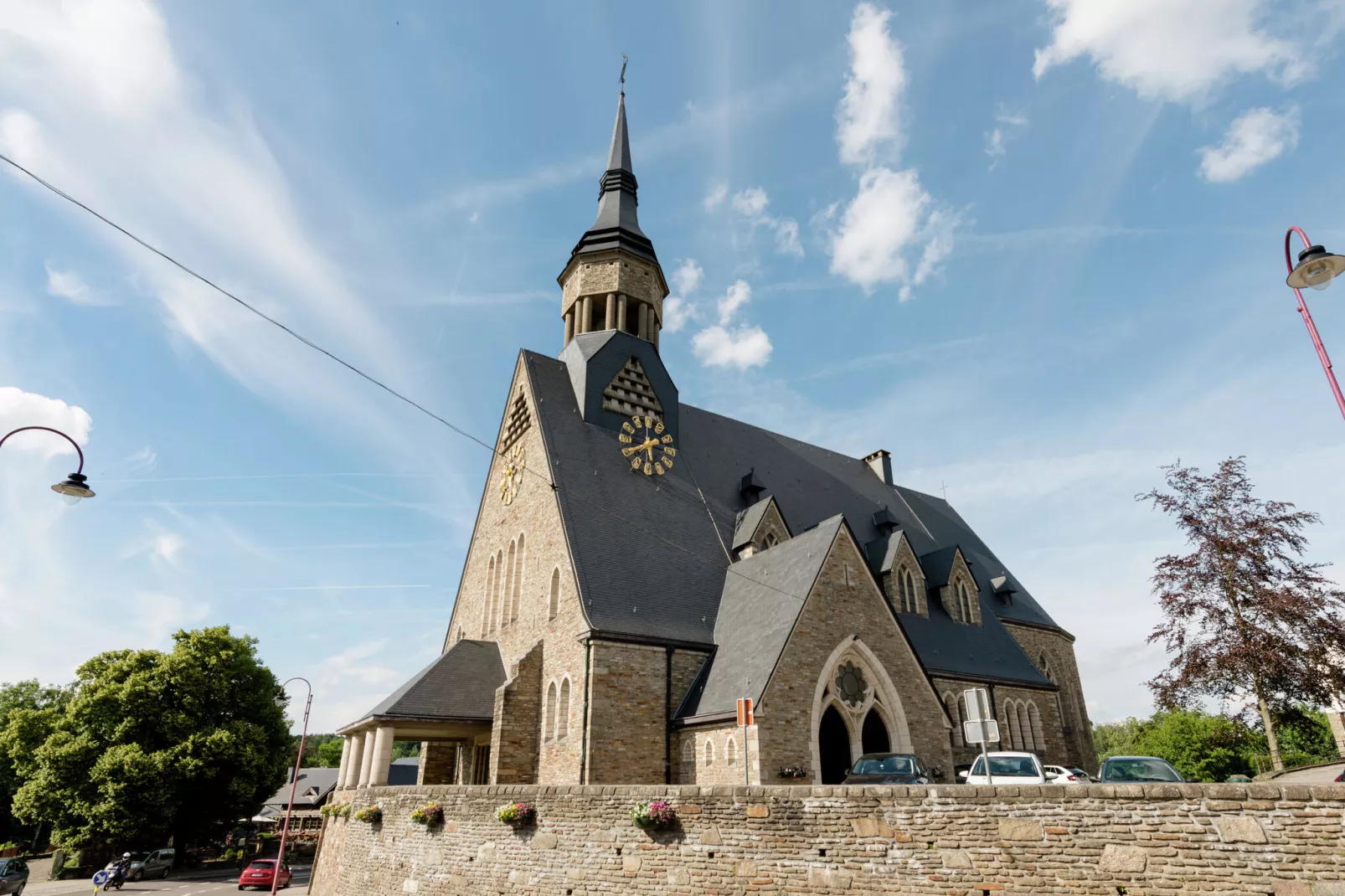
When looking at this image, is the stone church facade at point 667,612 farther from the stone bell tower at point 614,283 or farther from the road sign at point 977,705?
the road sign at point 977,705

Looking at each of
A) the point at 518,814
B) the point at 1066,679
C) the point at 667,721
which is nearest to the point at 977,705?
the point at 518,814

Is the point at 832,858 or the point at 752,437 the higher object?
the point at 752,437

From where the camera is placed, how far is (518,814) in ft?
41.1

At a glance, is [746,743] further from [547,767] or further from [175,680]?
[175,680]

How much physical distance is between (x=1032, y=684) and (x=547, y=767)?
670 inches

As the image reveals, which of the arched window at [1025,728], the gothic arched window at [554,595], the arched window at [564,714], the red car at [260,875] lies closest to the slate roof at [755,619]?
the arched window at [564,714]

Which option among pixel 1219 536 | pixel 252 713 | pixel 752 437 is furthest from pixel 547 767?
pixel 252 713

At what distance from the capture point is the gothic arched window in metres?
20.0

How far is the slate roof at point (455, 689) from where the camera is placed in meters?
19.3

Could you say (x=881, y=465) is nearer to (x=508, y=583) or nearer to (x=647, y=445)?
(x=647, y=445)

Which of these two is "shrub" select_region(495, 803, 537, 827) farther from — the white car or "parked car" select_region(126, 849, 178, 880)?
"parked car" select_region(126, 849, 178, 880)

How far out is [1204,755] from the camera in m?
48.8

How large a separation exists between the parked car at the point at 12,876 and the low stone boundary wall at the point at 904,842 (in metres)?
23.3

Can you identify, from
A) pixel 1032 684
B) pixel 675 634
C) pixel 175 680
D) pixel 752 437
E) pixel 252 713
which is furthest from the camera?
pixel 252 713
